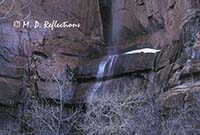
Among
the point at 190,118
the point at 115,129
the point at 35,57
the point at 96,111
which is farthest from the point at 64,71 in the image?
the point at 190,118

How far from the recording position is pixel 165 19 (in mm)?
17656

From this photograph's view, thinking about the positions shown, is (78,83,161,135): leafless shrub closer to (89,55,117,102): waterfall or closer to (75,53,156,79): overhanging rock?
(75,53,156,79): overhanging rock

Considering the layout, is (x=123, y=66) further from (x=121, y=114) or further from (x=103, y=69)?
(x=121, y=114)

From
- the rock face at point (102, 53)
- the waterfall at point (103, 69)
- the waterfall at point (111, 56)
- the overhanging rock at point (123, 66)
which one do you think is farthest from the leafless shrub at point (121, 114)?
the waterfall at point (111, 56)

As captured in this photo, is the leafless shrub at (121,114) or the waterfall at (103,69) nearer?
the leafless shrub at (121,114)

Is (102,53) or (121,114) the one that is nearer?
(121,114)

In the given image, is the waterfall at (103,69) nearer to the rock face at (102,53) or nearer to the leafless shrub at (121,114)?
the rock face at (102,53)

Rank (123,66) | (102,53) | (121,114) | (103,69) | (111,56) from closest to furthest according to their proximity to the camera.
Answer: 1. (121,114)
2. (123,66)
3. (103,69)
4. (111,56)
5. (102,53)

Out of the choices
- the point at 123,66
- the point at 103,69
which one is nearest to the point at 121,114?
the point at 123,66

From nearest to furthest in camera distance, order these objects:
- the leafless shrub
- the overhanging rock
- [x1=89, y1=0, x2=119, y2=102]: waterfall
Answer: the leafless shrub < the overhanging rock < [x1=89, y1=0, x2=119, y2=102]: waterfall

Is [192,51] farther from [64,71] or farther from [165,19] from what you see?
[64,71]

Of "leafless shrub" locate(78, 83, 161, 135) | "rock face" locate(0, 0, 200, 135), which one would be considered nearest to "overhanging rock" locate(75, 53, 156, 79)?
"rock face" locate(0, 0, 200, 135)

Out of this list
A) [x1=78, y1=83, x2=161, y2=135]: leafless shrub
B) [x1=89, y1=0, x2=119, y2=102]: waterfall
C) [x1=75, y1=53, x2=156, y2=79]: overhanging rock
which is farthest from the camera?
[x1=89, y1=0, x2=119, y2=102]: waterfall

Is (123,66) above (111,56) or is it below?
below
